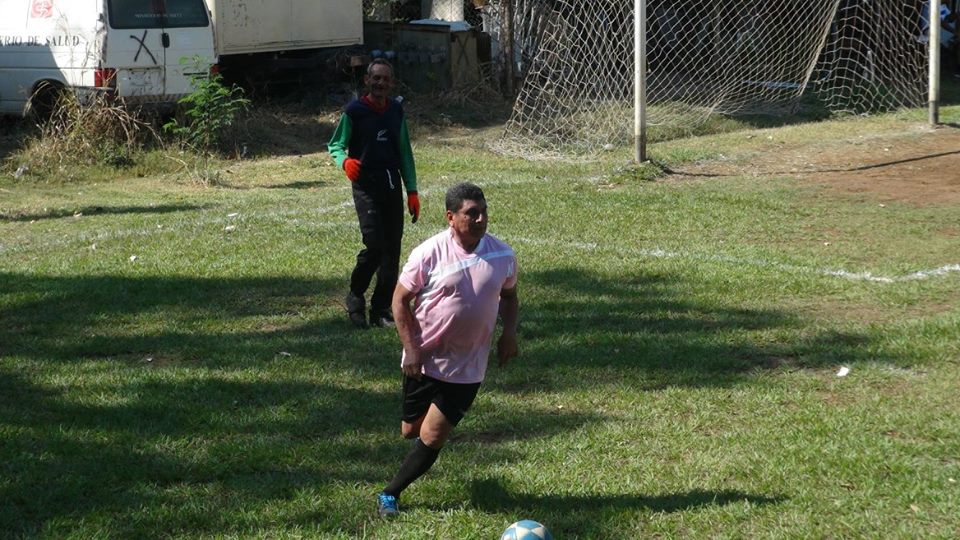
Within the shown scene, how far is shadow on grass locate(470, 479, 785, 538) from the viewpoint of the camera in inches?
193

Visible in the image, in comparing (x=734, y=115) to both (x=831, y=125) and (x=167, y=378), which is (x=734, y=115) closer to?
(x=831, y=125)

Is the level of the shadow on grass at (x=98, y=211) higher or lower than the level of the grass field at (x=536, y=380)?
higher

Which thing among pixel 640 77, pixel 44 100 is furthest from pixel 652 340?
pixel 44 100

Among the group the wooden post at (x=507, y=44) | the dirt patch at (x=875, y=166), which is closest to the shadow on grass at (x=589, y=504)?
the dirt patch at (x=875, y=166)

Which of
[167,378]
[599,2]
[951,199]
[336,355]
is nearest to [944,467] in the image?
[336,355]

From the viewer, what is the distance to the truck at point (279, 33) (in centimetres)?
1769

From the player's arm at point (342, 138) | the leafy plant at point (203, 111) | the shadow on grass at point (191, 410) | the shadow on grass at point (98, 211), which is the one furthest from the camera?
the leafy plant at point (203, 111)

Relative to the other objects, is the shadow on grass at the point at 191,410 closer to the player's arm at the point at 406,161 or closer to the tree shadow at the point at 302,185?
the player's arm at the point at 406,161

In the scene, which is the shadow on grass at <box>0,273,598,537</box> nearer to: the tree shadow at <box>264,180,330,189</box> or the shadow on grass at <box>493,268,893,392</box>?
the shadow on grass at <box>493,268,893,392</box>

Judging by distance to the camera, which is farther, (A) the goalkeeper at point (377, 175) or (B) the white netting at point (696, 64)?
(B) the white netting at point (696, 64)

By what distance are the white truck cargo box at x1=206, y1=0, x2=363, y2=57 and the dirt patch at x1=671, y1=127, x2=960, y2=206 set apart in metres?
7.15

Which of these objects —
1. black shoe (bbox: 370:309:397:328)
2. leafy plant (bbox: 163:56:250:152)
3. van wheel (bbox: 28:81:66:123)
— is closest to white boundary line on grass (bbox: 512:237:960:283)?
black shoe (bbox: 370:309:397:328)

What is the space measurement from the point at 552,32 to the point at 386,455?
12019mm

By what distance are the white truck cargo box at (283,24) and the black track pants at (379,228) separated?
1033 centimetres
